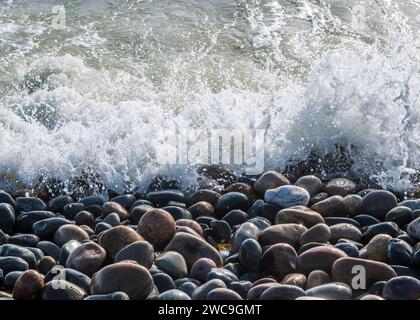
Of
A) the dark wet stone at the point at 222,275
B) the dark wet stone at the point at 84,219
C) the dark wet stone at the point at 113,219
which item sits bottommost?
the dark wet stone at the point at 84,219

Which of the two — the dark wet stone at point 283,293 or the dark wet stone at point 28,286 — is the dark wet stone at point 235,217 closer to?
the dark wet stone at point 283,293

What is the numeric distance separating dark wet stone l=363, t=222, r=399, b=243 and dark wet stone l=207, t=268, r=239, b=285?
36.9 inches

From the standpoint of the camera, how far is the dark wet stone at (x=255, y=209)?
181 inches

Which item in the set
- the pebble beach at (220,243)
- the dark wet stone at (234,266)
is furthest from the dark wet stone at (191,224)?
the dark wet stone at (234,266)

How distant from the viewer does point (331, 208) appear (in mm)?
4559

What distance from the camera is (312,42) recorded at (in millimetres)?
8578

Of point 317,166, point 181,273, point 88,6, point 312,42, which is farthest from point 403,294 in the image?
point 88,6

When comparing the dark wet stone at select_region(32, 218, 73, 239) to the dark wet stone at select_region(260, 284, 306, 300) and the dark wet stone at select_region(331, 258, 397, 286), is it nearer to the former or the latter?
the dark wet stone at select_region(260, 284, 306, 300)

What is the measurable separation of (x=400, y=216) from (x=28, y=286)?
2.31 m

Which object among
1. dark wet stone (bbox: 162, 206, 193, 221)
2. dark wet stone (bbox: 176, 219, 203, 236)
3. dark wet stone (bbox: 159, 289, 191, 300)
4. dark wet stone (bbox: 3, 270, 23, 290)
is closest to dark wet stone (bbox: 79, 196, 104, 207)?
dark wet stone (bbox: 162, 206, 193, 221)

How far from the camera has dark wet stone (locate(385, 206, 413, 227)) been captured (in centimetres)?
436

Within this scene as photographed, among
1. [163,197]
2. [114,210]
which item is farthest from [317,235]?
[114,210]

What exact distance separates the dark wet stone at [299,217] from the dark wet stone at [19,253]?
4.98 ft

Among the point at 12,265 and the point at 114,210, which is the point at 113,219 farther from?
the point at 12,265
